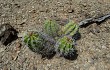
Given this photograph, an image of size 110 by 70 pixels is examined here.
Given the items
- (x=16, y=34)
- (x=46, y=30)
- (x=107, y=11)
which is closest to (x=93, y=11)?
(x=107, y=11)

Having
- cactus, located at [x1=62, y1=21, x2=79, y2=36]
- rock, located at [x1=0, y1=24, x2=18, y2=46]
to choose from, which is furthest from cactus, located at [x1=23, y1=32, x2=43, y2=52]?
rock, located at [x1=0, y1=24, x2=18, y2=46]

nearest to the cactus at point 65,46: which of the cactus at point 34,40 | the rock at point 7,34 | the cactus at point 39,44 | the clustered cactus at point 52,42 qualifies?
the clustered cactus at point 52,42

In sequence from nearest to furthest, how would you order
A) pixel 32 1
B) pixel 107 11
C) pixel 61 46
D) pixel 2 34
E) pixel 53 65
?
pixel 61 46 → pixel 53 65 → pixel 2 34 → pixel 107 11 → pixel 32 1

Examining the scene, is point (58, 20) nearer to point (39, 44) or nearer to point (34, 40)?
point (39, 44)

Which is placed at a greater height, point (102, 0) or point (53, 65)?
point (102, 0)

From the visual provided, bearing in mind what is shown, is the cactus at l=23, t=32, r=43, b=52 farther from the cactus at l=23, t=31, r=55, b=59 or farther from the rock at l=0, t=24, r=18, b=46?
the rock at l=0, t=24, r=18, b=46

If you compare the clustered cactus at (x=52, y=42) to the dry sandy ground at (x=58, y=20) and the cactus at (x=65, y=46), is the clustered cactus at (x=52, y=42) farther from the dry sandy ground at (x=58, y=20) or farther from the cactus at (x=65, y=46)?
the dry sandy ground at (x=58, y=20)

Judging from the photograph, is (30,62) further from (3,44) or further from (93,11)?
(93,11)

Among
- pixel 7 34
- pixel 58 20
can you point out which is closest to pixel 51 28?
pixel 58 20
